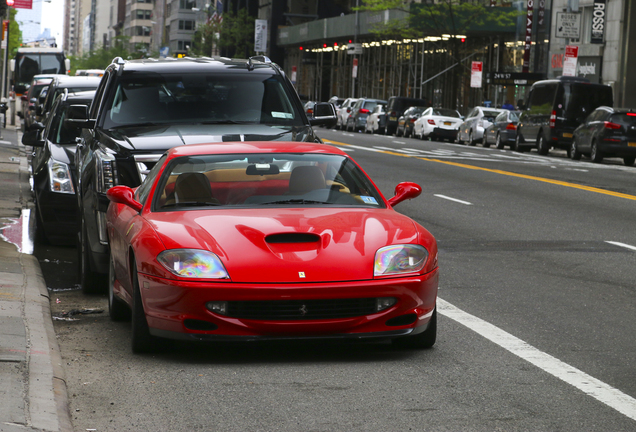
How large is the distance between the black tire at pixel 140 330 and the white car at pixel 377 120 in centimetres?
4588

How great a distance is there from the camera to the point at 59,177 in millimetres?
11375

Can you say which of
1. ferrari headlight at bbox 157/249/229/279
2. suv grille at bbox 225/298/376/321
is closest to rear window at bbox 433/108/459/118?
suv grille at bbox 225/298/376/321

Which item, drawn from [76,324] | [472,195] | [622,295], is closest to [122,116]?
[76,324]

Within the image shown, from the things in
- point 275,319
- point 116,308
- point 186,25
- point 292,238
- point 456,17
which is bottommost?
point 116,308

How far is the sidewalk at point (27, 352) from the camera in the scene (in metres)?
4.79

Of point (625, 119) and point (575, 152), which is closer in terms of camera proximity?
point (625, 119)

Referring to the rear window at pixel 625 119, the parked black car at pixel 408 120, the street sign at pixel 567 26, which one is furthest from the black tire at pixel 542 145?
the parked black car at pixel 408 120

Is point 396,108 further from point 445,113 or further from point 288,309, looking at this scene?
point 288,309

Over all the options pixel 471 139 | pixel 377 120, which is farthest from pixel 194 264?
pixel 377 120

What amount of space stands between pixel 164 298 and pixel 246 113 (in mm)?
4238

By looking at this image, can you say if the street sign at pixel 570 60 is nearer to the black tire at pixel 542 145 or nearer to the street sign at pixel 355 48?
the black tire at pixel 542 145

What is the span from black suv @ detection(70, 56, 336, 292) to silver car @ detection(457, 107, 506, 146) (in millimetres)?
31122

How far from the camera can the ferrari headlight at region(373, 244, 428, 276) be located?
6.15 metres

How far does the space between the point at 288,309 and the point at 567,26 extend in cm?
3991
